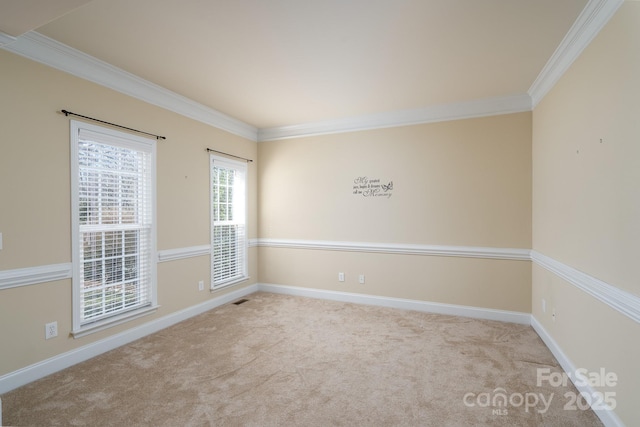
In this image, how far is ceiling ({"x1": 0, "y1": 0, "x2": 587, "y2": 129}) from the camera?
2139 mm

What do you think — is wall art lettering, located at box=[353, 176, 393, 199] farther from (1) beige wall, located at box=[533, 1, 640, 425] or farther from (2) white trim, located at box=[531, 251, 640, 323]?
(2) white trim, located at box=[531, 251, 640, 323]

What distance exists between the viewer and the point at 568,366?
2568mm

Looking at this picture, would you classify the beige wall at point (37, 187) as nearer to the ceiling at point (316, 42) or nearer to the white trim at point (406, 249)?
the ceiling at point (316, 42)

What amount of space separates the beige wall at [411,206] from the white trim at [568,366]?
0.47 meters

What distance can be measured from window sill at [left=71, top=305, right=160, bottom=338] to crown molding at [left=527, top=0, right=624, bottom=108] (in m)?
4.70

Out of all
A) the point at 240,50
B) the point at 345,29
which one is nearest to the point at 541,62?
the point at 345,29

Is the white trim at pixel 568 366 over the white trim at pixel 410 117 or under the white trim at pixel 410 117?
under

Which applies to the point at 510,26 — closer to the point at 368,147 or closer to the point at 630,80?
the point at 630,80

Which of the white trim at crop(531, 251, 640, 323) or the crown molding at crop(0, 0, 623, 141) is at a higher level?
the crown molding at crop(0, 0, 623, 141)

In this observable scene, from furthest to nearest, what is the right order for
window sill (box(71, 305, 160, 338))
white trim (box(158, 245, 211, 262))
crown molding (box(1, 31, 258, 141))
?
white trim (box(158, 245, 211, 262)) < window sill (box(71, 305, 160, 338)) < crown molding (box(1, 31, 258, 141))

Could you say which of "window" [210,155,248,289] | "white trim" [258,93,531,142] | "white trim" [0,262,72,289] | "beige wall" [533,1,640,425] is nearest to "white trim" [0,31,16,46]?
"white trim" [0,262,72,289]

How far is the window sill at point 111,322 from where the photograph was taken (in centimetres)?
284

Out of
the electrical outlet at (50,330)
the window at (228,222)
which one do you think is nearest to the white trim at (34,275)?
the electrical outlet at (50,330)

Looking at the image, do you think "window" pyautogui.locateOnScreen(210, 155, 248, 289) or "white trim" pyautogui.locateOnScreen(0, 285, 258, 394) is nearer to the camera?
"white trim" pyautogui.locateOnScreen(0, 285, 258, 394)
